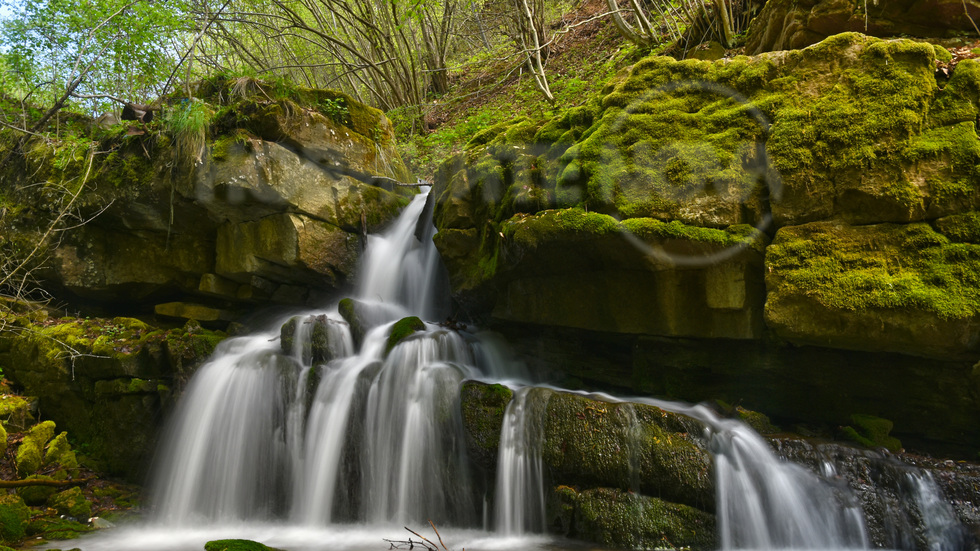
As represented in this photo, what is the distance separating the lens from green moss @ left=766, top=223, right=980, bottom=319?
11.4 ft

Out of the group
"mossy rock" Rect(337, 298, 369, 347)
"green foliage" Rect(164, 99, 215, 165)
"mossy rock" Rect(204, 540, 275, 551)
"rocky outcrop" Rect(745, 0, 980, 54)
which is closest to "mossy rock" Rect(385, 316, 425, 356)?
"mossy rock" Rect(337, 298, 369, 347)

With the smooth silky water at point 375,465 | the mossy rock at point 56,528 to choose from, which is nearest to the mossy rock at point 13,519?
the mossy rock at point 56,528

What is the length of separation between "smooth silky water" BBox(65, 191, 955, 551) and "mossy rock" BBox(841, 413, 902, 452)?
0.68 m

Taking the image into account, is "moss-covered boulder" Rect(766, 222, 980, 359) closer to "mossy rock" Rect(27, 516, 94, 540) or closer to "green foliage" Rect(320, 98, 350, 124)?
"mossy rock" Rect(27, 516, 94, 540)

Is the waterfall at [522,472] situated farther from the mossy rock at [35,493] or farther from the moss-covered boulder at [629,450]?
Answer: the mossy rock at [35,493]

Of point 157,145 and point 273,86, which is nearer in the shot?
point 157,145

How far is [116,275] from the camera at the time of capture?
7.75 m

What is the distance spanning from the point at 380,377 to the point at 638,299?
109 inches

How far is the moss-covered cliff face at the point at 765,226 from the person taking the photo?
367cm

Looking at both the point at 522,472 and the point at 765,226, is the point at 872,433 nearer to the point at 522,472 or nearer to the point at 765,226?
the point at 765,226

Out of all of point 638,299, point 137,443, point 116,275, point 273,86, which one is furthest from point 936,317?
point 116,275

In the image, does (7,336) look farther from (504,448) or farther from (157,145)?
(504,448)

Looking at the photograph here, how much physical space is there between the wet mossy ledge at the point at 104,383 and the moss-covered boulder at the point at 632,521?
5061 millimetres

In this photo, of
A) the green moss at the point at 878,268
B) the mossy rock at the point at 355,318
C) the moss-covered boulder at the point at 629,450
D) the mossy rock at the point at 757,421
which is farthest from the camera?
the mossy rock at the point at 355,318
